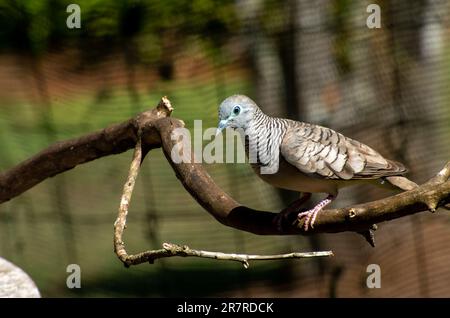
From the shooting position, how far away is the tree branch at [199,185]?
2697mm

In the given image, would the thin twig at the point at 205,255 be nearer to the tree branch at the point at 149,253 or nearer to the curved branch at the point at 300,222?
the tree branch at the point at 149,253

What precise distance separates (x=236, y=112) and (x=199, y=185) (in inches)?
14.3

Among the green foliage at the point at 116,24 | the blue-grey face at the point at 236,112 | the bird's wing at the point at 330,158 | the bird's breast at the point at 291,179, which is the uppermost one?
the green foliage at the point at 116,24

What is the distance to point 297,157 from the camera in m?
3.42

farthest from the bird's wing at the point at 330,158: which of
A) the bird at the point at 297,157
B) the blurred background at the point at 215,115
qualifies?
the blurred background at the point at 215,115

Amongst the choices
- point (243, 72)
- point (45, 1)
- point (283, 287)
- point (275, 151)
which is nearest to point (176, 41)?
point (243, 72)

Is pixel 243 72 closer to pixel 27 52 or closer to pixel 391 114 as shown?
pixel 391 114

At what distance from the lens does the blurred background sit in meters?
5.42

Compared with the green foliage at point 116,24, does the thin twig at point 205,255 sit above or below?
below

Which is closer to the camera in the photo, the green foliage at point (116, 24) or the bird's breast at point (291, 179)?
the bird's breast at point (291, 179)

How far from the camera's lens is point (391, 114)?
5441 mm

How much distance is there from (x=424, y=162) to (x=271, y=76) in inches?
44.8

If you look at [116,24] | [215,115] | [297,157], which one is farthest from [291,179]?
A: [116,24]

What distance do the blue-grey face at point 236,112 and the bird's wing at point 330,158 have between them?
0.62 feet
